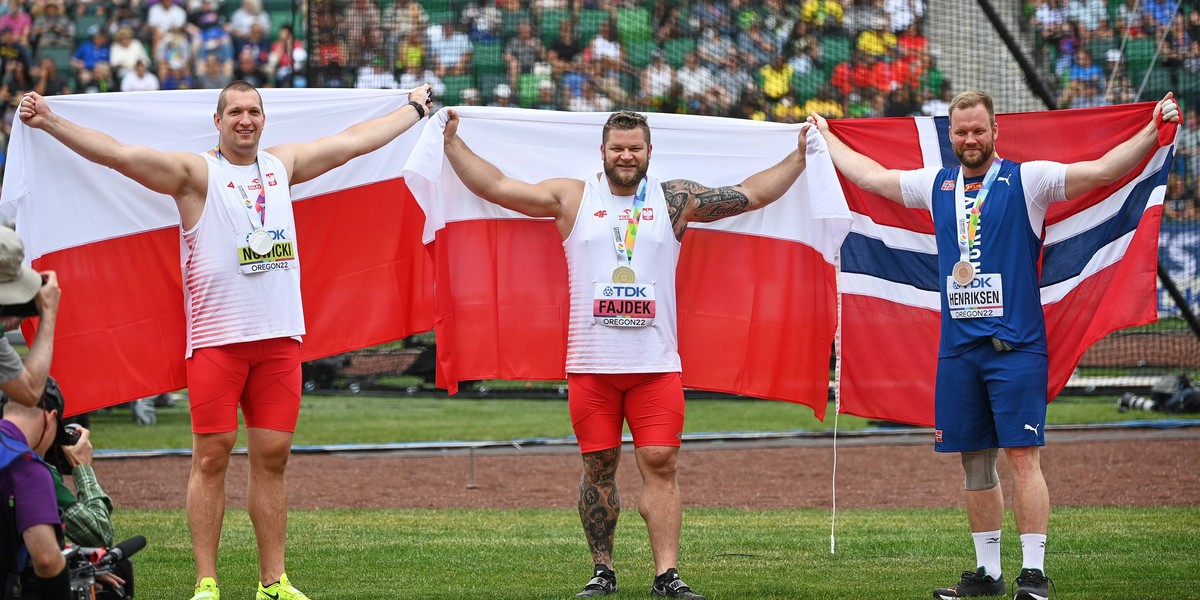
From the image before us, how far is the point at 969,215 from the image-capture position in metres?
6.30

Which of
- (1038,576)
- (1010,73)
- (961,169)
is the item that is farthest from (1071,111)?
(1010,73)

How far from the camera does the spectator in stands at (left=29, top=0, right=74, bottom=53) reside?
22375mm

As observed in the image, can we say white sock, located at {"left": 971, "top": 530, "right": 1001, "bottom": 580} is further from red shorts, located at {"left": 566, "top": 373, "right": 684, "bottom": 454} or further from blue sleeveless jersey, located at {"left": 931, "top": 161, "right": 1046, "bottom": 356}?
red shorts, located at {"left": 566, "top": 373, "right": 684, "bottom": 454}

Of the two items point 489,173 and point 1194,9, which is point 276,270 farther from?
point 1194,9

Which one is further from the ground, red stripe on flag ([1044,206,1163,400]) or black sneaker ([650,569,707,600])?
red stripe on flag ([1044,206,1163,400])

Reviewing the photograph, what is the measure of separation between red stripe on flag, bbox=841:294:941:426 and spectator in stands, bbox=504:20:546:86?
1056 centimetres

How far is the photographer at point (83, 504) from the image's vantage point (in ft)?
17.8

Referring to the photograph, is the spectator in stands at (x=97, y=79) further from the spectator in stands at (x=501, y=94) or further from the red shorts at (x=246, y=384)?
the red shorts at (x=246, y=384)

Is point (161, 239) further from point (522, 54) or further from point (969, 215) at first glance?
point (522, 54)

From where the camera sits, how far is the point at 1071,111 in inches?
Answer: 289

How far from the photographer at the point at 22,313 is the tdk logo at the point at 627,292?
2502 millimetres

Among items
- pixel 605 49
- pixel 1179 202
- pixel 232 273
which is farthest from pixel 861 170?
pixel 605 49

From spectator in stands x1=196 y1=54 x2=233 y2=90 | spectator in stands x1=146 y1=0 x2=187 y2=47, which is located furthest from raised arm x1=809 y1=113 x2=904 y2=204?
spectator in stands x1=146 y1=0 x2=187 y2=47

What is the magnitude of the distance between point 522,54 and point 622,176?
37.2 feet
